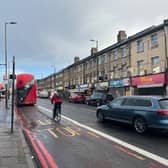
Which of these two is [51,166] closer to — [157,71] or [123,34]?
[157,71]

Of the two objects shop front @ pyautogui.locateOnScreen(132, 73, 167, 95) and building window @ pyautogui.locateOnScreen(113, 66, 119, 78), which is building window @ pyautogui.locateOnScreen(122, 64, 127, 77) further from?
shop front @ pyautogui.locateOnScreen(132, 73, 167, 95)

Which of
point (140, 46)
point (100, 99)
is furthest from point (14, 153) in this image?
point (140, 46)

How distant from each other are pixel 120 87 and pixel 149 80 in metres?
7.93

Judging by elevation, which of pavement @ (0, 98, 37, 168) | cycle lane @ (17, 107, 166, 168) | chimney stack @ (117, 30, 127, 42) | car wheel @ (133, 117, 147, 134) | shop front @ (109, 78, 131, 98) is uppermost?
chimney stack @ (117, 30, 127, 42)

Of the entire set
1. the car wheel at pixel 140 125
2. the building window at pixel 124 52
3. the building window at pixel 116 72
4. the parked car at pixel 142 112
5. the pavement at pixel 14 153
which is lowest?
the pavement at pixel 14 153

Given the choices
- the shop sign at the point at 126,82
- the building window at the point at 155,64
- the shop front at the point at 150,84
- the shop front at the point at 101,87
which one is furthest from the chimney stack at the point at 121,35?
the building window at the point at 155,64

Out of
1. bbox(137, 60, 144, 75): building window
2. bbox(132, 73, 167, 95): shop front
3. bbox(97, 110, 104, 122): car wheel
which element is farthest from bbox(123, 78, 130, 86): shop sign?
bbox(97, 110, 104, 122): car wheel

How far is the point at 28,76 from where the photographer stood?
90.6 feet

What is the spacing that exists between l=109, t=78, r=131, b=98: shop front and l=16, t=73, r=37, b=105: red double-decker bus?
13.9 m

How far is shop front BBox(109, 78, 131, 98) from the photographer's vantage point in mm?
35322

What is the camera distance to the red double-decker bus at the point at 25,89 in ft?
89.8

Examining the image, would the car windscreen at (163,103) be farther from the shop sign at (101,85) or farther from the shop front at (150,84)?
the shop sign at (101,85)

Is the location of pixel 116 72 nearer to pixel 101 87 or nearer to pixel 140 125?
pixel 101 87

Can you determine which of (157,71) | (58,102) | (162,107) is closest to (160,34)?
(157,71)
